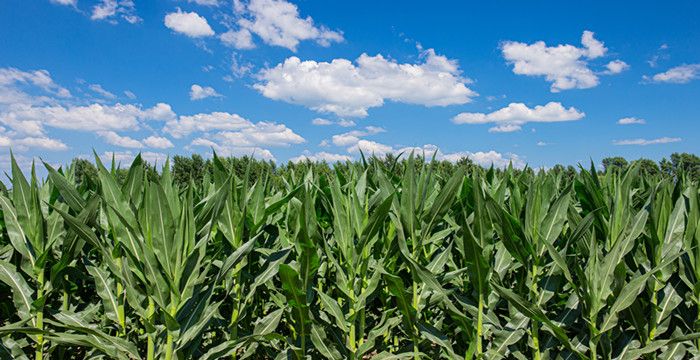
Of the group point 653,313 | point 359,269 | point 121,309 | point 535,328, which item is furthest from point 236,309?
point 653,313

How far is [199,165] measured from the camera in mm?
36938

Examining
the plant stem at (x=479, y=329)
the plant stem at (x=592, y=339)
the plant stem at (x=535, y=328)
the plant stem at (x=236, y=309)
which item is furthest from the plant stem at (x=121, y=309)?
the plant stem at (x=592, y=339)

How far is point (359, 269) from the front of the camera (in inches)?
106

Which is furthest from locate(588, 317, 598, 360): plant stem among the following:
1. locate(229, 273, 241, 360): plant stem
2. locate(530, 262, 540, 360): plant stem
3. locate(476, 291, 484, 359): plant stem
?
locate(229, 273, 241, 360): plant stem

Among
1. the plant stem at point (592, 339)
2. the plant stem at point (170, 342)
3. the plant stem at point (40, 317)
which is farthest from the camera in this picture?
the plant stem at point (40, 317)

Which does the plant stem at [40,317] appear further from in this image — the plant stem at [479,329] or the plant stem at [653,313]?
the plant stem at [653,313]

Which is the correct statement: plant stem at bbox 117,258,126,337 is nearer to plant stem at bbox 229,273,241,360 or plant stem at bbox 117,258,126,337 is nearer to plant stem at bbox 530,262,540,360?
plant stem at bbox 229,273,241,360

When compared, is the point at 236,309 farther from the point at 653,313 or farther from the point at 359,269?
the point at 653,313

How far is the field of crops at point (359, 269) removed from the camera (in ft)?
7.80

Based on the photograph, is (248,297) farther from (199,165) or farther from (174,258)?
(199,165)

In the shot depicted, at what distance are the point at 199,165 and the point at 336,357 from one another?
36.3 metres

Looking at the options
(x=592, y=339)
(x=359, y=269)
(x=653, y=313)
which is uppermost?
(x=359, y=269)

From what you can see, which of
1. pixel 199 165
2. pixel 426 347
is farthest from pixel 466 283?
pixel 199 165

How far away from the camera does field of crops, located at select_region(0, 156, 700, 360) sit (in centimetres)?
238
